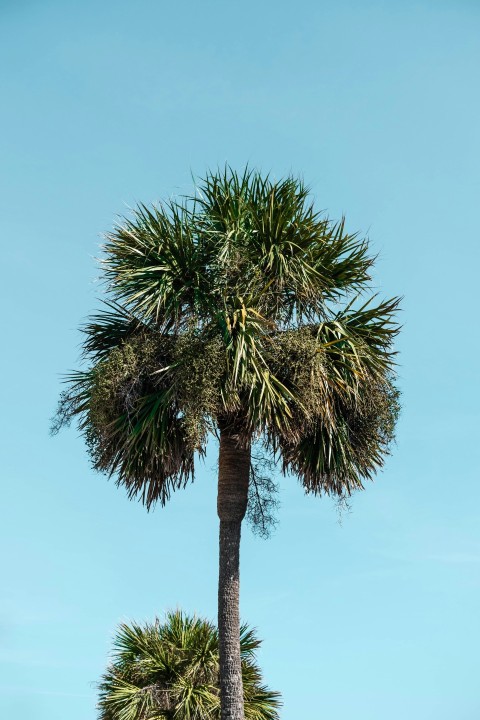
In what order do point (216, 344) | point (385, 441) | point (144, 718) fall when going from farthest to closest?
point (385, 441) → point (144, 718) → point (216, 344)

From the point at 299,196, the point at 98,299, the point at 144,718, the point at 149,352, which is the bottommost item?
the point at 144,718

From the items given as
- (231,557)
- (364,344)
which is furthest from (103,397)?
(364,344)

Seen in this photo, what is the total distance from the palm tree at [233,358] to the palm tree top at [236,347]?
2cm

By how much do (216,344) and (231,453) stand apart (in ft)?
5.92

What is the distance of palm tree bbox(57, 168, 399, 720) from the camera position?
47.3 ft

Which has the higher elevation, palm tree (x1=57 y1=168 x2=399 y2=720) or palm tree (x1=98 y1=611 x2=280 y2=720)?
palm tree (x1=57 y1=168 x2=399 y2=720)

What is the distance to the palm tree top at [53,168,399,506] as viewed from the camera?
14.5 meters

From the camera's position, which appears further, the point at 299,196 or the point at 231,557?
the point at 299,196

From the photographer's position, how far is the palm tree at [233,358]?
567 inches

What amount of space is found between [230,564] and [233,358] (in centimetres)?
294

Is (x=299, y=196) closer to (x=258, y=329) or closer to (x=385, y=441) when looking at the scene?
(x=258, y=329)

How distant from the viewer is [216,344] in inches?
568

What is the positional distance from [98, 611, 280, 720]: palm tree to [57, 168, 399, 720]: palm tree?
160 cm

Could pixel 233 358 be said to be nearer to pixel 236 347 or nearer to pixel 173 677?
pixel 236 347
